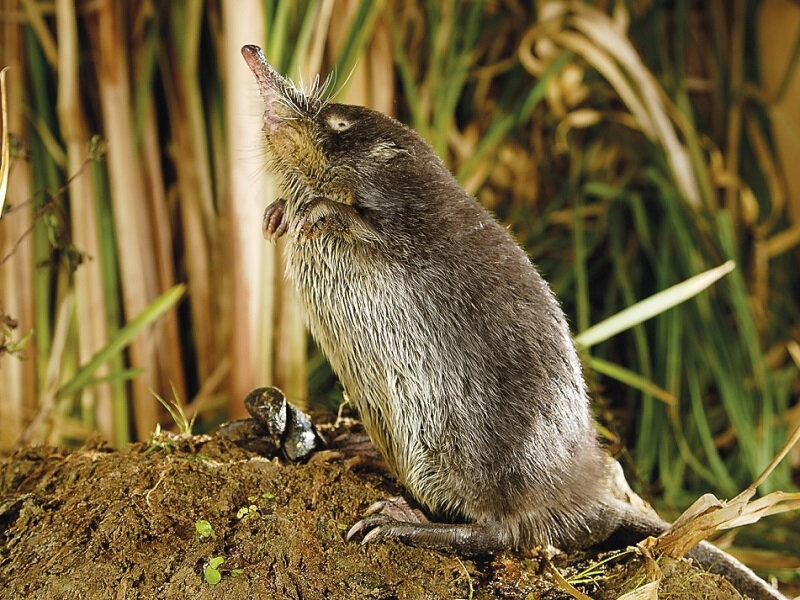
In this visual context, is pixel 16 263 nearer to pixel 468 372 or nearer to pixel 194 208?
pixel 194 208

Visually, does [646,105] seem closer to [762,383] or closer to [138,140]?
[762,383]

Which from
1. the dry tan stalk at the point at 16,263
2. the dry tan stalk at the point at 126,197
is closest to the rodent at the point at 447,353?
the dry tan stalk at the point at 126,197

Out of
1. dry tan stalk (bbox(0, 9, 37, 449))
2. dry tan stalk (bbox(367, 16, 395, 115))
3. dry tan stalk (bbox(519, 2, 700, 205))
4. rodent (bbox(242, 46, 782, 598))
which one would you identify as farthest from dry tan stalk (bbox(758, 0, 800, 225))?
dry tan stalk (bbox(0, 9, 37, 449))

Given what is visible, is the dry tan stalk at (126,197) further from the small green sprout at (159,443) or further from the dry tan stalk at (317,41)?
the small green sprout at (159,443)

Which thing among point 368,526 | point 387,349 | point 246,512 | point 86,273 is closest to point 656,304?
point 387,349

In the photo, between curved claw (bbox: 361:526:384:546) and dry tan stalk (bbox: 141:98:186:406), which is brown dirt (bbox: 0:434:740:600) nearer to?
curved claw (bbox: 361:526:384:546)
